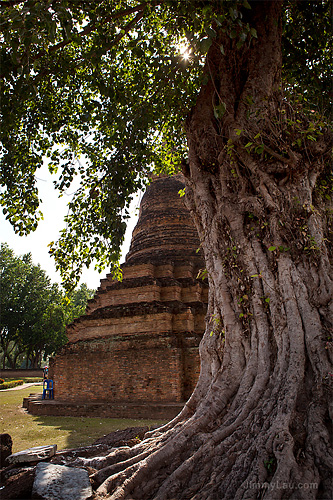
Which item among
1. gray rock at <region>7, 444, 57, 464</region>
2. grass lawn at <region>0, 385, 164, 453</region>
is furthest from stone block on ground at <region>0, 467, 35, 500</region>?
grass lawn at <region>0, 385, 164, 453</region>

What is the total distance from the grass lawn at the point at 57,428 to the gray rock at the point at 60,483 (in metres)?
2.83

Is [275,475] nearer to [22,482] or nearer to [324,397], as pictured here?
[324,397]

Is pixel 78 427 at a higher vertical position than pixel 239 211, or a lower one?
lower

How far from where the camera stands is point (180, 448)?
9.50 ft

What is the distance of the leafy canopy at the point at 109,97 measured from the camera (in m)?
4.59

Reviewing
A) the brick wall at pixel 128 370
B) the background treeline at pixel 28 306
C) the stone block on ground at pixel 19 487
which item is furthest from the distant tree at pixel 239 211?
the background treeline at pixel 28 306

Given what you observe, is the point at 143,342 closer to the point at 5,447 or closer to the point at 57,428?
the point at 57,428

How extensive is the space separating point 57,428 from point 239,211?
20.6ft

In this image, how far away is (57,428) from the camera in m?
7.27

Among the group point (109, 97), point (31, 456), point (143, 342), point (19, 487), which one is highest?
point (109, 97)

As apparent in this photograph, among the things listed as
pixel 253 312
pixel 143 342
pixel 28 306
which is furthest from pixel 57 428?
pixel 28 306

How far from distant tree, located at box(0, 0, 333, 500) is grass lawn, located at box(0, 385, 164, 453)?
2.86 metres

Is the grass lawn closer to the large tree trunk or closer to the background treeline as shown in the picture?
the large tree trunk

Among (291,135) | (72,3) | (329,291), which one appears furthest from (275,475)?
(72,3)
